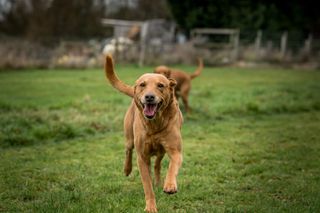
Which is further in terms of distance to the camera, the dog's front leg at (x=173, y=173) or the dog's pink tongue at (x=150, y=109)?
the dog's pink tongue at (x=150, y=109)

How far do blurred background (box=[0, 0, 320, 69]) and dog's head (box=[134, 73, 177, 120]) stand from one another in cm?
1986

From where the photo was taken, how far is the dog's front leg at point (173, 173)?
15.5 ft

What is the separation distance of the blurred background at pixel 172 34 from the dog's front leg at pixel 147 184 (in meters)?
19.9

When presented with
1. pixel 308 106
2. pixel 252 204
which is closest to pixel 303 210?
pixel 252 204

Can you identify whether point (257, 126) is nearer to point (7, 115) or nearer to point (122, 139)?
point (122, 139)

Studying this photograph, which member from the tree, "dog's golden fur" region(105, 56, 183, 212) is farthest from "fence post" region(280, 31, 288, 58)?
"dog's golden fur" region(105, 56, 183, 212)

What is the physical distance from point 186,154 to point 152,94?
3.50 metres

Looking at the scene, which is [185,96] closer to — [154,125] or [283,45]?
[154,125]

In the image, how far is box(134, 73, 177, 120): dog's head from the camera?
502 centimetres

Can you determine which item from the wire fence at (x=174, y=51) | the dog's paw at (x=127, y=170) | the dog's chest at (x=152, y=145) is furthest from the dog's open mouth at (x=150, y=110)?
the wire fence at (x=174, y=51)

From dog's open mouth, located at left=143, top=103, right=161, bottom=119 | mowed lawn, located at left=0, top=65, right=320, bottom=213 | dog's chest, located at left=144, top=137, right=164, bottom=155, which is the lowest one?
mowed lawn, located at left=0, top=65, right=320, bottom=213

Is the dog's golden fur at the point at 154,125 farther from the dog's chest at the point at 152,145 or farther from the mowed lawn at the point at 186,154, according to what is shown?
the mowed lawn at the point at 186,154

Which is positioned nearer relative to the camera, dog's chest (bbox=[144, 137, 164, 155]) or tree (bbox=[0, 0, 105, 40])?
dog's chest (bbox=[144, 137, 164, 155])

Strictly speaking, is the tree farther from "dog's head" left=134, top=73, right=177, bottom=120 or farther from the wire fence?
"dog's head" left=134, top=73, right=177, bottom=120
